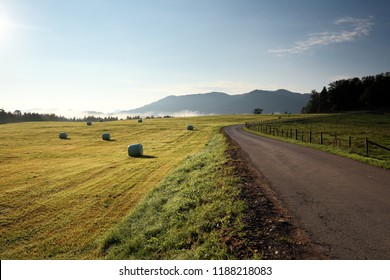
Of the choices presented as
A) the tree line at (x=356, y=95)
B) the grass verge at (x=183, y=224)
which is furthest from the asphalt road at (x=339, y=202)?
the tree line at (x=356, y=95)

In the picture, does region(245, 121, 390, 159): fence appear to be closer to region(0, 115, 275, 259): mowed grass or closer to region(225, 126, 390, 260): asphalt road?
region(225, 126, 390, 260): asphalt road

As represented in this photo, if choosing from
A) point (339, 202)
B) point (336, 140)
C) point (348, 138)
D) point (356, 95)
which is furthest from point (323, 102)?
point (339, 202)

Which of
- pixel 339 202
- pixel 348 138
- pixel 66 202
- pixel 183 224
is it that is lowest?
pixel 66 202

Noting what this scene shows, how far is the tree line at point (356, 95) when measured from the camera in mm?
121688

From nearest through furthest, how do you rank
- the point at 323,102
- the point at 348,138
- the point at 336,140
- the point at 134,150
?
1. the point at 134,150
2. the point at 336,140
3. the point at 348,138
4. the point at 323,102

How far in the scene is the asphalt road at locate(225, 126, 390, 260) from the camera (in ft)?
21.5

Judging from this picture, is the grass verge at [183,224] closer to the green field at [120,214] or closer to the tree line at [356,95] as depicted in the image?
the green field at [120,214]

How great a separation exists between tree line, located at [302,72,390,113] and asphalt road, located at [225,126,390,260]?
128 m

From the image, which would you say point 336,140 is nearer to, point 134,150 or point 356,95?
point 134,150

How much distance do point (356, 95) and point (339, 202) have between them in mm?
151790

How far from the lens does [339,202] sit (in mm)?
9352

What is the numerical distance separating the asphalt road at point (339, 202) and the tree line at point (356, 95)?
12841 cm

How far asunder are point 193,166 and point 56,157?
56.0 ft

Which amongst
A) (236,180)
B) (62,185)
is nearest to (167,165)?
(62,185)
